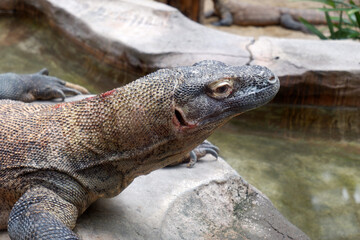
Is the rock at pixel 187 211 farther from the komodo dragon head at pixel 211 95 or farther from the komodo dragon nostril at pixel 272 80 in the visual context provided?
the komodo dragon nostril at pixel 272 80

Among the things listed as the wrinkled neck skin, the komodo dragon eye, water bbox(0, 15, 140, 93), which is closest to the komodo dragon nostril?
the komodo dragon eye

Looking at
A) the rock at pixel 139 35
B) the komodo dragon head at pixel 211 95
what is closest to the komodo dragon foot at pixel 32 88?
the rock at pixel 139 35

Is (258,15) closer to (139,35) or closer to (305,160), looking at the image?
(139,35)

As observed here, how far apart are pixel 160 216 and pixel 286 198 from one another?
5.59 ft

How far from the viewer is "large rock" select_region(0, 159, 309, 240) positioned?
10.3 feet

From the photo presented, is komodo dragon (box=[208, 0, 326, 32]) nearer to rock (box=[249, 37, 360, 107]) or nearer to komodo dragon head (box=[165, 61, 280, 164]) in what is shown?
rock (box=[249, 37, 360, 107])

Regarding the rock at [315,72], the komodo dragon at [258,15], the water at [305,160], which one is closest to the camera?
the water at [305,160]

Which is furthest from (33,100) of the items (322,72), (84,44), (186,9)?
(186,9)

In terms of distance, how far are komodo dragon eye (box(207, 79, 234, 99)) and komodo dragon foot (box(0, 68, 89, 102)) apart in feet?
7.89

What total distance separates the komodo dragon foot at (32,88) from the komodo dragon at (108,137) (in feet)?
5.02

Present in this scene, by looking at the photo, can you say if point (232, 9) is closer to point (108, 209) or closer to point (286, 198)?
point (286, 198)

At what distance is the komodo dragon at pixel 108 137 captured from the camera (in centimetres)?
269

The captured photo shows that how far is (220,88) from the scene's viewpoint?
272 cm

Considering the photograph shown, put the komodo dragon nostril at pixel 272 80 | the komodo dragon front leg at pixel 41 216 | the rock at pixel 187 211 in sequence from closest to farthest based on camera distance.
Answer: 1. the komodo dragon front leg at pixel 41 216
2. the komodo dragon nostril at pixel 272 80
3. the rock at pixel 187 211
